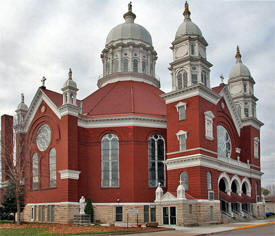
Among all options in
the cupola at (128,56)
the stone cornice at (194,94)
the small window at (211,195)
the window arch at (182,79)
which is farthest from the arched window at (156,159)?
the cupola at (128,56)

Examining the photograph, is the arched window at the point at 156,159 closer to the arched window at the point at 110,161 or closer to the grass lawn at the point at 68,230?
the arched window at the point at 110,161

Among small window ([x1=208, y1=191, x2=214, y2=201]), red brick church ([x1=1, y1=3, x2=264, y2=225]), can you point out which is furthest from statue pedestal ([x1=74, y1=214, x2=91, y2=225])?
small window ([x1=208, y1=191, x2=214, y2=201])

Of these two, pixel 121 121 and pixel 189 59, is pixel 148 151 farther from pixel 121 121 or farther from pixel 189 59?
pixel 189 59

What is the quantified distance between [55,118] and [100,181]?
8.81m

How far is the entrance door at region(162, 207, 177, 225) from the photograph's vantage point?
36425mm

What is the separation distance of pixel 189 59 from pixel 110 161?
1419cm

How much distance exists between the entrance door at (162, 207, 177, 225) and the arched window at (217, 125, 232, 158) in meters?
11.1

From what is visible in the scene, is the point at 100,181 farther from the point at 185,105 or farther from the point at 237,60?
the point at 237,60

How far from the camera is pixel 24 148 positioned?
49031mm

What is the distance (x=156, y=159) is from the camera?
4419 cm

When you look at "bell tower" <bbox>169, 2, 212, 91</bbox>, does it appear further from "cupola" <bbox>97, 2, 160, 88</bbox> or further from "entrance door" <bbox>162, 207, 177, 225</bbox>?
"entrance door" <bbox>162, 207, 177, 225</bbox>

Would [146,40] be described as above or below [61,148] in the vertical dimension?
above

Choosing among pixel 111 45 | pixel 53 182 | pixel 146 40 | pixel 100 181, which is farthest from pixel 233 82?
pixel 53 182

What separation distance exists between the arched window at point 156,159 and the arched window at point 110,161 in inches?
148
